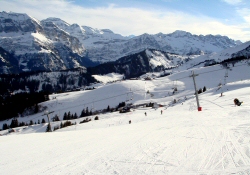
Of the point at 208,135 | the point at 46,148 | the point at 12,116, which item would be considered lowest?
the point at 12,116

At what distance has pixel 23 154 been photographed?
14.7 m

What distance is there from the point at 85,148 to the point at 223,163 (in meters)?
8.95

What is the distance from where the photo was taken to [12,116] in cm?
14500

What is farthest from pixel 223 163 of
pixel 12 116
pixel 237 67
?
pixel 237 67

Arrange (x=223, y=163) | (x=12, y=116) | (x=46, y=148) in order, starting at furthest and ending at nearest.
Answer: (x=12, y=116)
(x=46, y=148)
(x=223, y=163)

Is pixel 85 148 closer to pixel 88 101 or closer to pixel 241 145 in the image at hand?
pixel 241 145

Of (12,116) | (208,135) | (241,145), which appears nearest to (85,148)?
(208,135)

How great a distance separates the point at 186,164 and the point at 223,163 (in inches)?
63.1

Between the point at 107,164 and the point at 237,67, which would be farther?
the point at 237,67

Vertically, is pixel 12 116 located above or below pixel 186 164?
below

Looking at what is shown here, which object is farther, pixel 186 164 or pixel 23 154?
pixel 23 154

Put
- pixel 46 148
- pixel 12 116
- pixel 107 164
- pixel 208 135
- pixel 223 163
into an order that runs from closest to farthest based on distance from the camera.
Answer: pixel 223 163
pixel 107 164
pixel 208 135
pixel 46 148
pixel 12 116

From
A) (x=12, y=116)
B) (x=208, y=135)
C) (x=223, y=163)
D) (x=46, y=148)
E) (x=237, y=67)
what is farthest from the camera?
(x=237, y=67)

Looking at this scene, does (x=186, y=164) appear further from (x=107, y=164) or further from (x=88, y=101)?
(x=88, y=101)
